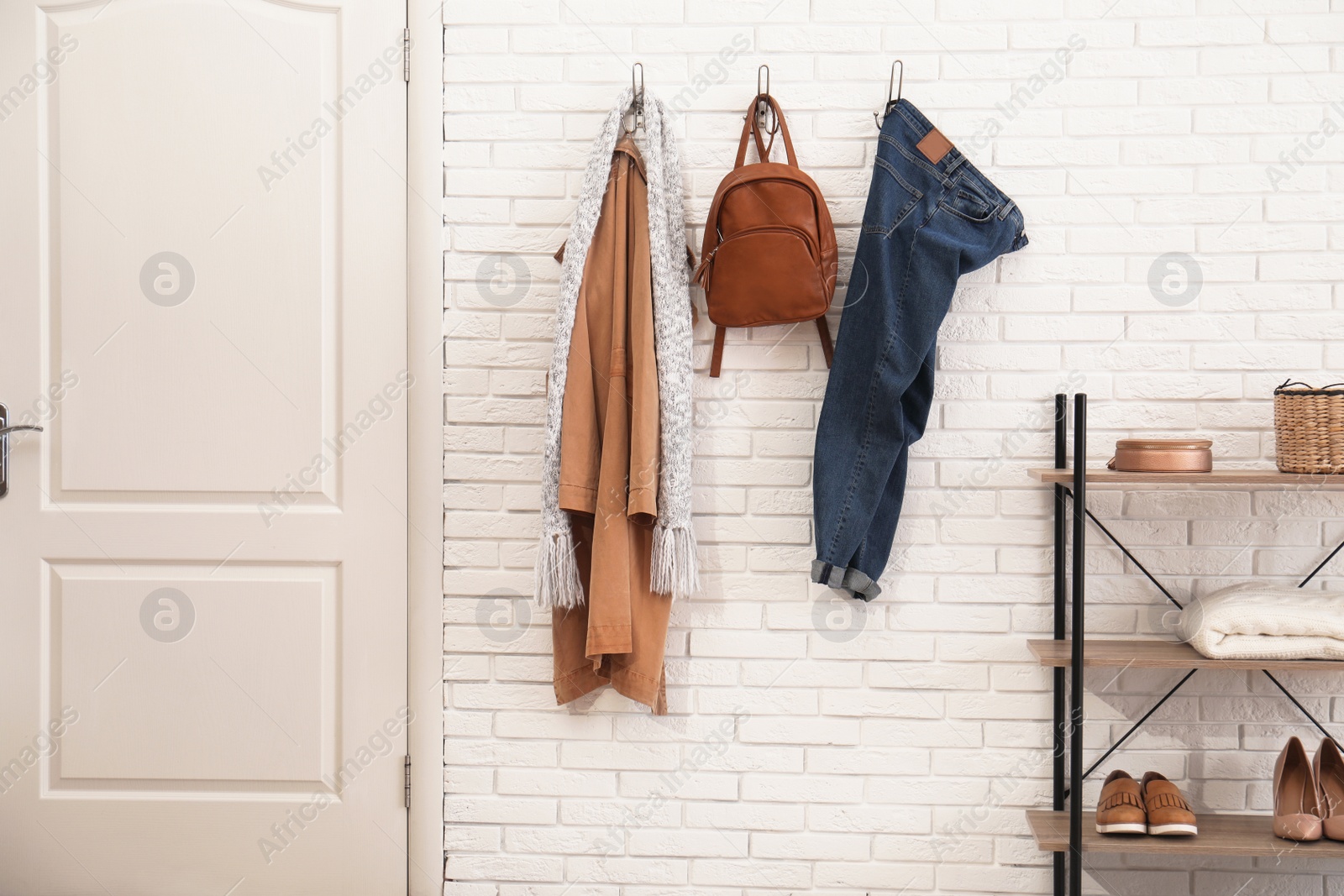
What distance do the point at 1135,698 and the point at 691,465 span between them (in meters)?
1.01

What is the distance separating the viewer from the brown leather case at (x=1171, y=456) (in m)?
1.37

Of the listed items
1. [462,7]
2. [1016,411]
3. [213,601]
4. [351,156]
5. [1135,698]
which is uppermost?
[462,7]

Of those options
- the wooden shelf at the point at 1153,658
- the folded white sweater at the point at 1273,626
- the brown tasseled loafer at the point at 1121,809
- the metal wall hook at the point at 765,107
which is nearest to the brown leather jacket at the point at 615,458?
the metal wall hook at the point at 765,107

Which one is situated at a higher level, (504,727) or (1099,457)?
(1099,457)

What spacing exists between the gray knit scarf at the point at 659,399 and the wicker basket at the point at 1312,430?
105 cm

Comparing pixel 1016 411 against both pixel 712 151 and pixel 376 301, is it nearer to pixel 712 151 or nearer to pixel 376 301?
pixel 712 151

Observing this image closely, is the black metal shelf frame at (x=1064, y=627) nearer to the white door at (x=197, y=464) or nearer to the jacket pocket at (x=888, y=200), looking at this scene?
the jacket pocket at (x=888, y=200)

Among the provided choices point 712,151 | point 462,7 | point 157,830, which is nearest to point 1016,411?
point 712,151

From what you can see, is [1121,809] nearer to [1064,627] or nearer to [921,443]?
[1064,627]

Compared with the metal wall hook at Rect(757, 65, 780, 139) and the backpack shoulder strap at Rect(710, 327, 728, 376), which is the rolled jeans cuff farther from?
the metal wall hook at Rect(757, 65, 780, 139)

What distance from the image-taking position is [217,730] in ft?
5.37

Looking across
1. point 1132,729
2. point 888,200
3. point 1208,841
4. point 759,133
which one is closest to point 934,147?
point 888,200

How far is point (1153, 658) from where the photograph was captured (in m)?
1.37

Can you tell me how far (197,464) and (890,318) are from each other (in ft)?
4.68
